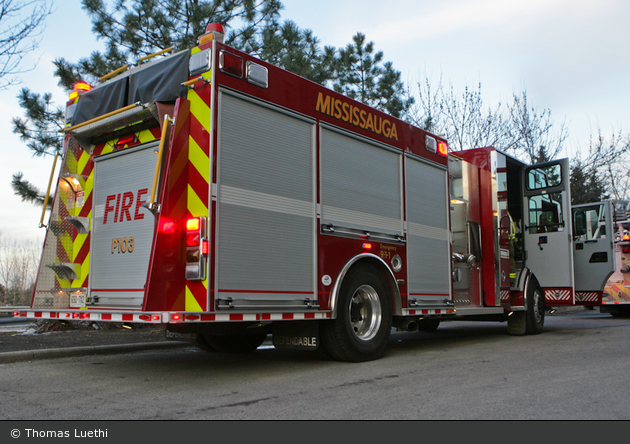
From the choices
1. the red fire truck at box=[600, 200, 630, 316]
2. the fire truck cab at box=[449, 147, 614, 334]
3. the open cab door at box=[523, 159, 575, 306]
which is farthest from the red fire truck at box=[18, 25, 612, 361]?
the red fire truck at box=[600, 200, 630, 316]

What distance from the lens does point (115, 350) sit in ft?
25.0

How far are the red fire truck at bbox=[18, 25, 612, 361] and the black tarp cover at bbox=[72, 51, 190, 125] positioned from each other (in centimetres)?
2

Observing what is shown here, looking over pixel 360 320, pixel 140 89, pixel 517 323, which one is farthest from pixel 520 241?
pixel 140 89

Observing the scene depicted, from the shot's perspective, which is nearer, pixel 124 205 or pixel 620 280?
pixel 124 205

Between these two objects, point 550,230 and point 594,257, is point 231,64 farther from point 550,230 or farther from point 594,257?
point 594,257

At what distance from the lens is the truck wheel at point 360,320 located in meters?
6.15

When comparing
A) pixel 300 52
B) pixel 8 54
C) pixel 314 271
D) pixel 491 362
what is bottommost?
pixel 491 362

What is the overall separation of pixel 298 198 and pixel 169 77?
1726 millimetres

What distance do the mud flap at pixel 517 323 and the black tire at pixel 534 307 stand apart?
0.07m

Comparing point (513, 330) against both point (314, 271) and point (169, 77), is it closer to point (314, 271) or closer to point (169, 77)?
point (314, 271)

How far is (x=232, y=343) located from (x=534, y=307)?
5349 mm

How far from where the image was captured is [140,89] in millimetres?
5695

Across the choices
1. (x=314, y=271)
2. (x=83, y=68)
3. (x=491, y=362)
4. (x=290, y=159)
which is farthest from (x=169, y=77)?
(x=83, y=68)

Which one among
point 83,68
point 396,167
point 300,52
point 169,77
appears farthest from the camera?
point 300,52
